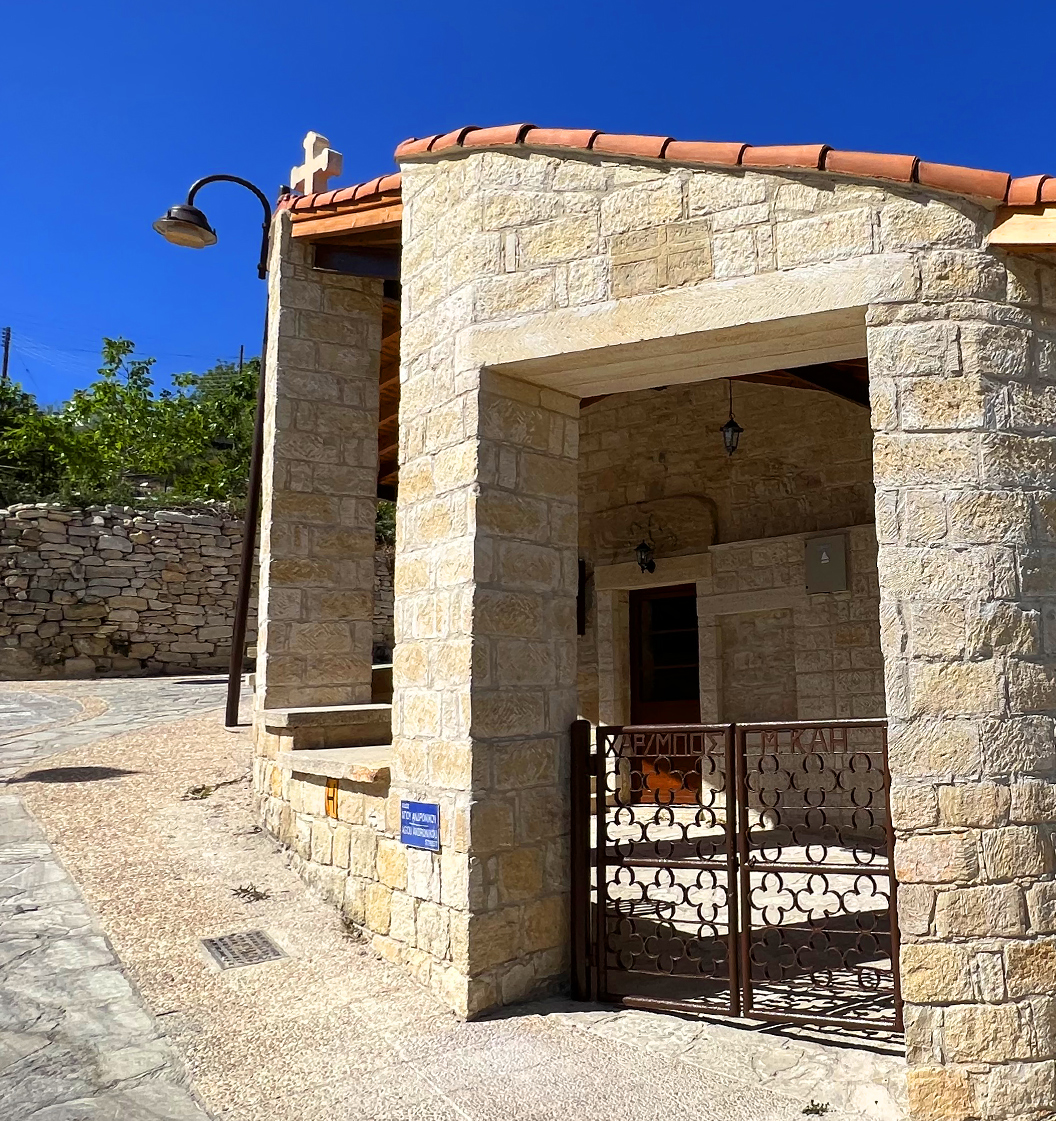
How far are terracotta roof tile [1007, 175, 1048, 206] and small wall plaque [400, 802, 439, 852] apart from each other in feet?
10.8

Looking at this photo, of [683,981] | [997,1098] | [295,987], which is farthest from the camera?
[683,981]

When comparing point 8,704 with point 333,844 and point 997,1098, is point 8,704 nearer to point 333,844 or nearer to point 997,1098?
point 333,844

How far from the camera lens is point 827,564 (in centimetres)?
695

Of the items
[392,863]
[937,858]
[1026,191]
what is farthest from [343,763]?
[1026,191]

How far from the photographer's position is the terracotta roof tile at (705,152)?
363cm

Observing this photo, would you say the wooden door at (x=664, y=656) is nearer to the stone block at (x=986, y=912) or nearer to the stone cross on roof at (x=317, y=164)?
the stone cross on roof at (x=317, y=164)

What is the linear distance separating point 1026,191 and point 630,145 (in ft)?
5.10

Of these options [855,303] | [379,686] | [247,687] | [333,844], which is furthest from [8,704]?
[855,303]

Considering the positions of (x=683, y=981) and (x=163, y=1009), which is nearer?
(x=163, y=1009)

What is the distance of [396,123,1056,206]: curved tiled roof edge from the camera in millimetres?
3246

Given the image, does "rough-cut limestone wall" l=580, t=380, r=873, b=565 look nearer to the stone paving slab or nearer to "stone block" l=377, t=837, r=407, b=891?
"stone block" l=377, t=837, r=407, b=891

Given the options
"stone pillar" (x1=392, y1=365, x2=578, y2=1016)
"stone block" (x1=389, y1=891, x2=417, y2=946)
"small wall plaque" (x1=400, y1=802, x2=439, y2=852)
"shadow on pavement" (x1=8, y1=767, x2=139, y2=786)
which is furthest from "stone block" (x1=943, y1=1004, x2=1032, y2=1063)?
"shadow on pavement" (x1=8, y1=767, x2=139, y2=786)

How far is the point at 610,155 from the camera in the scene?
12.8 feet

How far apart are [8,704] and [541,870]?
8.39m
